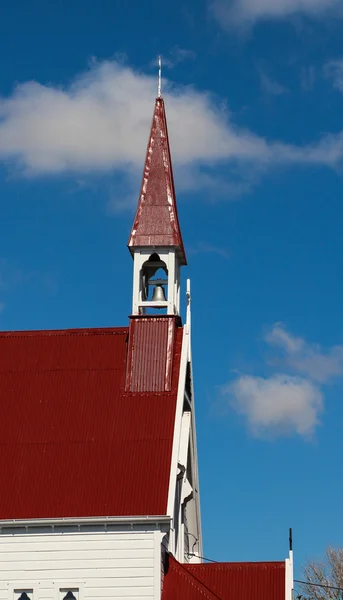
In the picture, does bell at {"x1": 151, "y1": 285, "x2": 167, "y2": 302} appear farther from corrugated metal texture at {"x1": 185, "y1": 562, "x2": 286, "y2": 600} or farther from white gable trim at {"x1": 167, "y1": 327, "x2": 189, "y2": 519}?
corrugated metal texture at {"x1": 185, "y1": 562, "x2": 286, "y2": 600}

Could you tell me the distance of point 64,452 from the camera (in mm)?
38531

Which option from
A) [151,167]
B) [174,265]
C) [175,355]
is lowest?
[175,355]

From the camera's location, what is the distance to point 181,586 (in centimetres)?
3681

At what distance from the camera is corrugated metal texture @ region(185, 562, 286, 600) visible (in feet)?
122

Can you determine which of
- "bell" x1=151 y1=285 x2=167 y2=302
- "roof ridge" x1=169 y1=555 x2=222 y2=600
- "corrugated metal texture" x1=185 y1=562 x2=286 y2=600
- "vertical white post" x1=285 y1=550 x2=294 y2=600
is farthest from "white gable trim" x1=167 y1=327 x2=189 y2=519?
"vertical white post" x1=285 y1=550 x2=294 y2=600

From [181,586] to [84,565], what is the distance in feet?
10.2

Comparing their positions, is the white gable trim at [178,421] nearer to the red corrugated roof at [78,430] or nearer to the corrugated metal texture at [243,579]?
the red corrugated roof at [78,430]

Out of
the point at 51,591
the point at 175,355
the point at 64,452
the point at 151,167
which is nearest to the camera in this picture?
the point at 51,591

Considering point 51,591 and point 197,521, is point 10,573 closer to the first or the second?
point 51,591

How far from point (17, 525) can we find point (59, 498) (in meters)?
1.53

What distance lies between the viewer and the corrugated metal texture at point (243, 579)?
122 ft

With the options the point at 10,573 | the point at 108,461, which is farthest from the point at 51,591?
the point at 108,461

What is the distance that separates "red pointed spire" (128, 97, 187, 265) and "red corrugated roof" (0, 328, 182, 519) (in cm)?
346

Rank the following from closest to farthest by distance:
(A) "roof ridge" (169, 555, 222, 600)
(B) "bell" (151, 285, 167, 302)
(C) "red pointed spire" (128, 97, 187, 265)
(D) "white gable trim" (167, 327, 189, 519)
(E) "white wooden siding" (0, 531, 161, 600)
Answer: (E) "white wooden siding" (0, 531, 161, 600)
(A) "roof ridge" (169, 555, 222, 600)
(D) "white gable trim" (167, 327, 189, 519)
(B) "bell" (151, 285, 167, 302)
(C) "red pointed spire" (128, 97, 187, 265)
